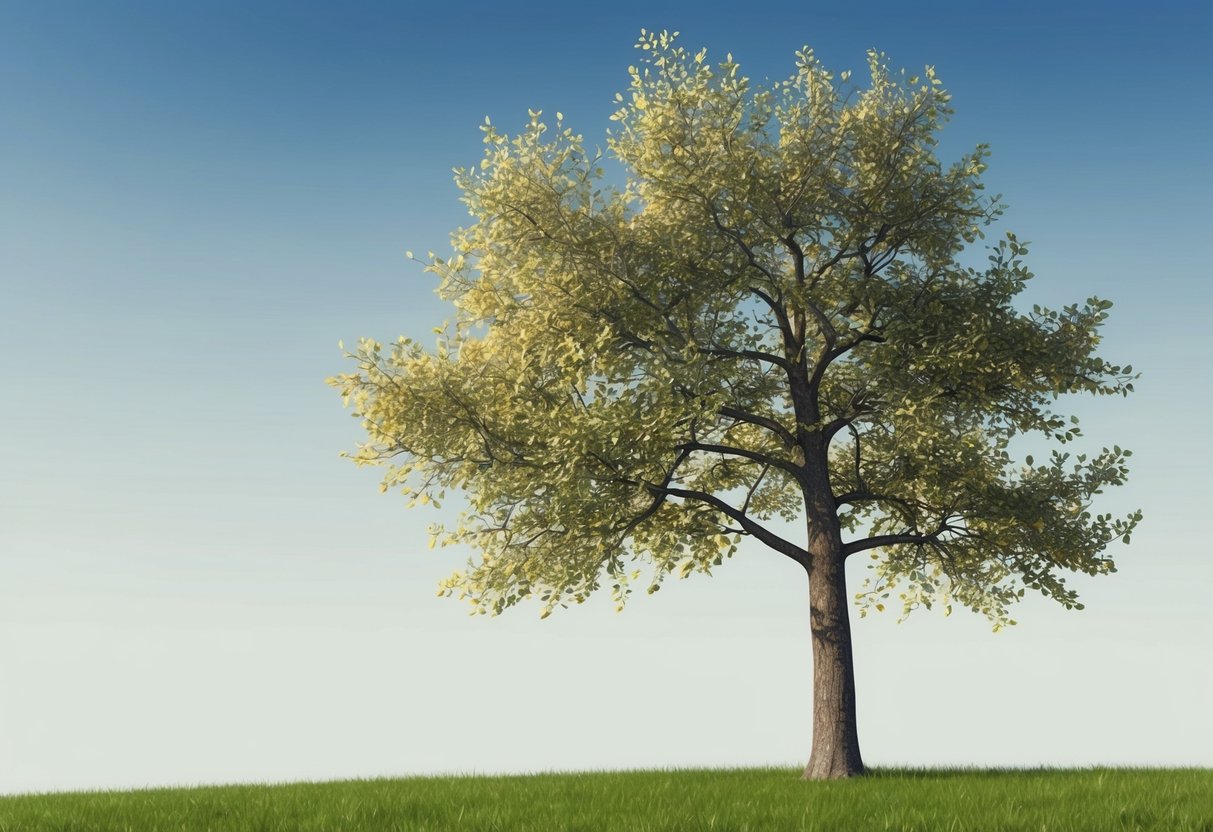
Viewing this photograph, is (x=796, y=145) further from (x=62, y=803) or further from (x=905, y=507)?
(x=62, y=803)

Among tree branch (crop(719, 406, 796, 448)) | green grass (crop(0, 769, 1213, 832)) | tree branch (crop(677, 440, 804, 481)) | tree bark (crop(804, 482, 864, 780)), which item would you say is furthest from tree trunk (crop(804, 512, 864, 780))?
tree branch (crop(719, 406, 796, 448))

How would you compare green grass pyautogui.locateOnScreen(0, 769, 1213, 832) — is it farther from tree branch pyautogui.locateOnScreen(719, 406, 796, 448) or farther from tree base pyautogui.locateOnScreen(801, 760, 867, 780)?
tree branch pyautogui.locateOnScreen(719, 406, 796, 448)

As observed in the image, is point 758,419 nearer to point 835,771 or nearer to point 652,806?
point 835,771

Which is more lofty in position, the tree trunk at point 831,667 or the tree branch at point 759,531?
the tree branch at point 759,531

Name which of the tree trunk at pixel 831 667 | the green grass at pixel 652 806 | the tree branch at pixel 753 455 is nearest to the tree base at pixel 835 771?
the tree trunk at pixel 831 667

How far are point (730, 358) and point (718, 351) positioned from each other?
56 cm

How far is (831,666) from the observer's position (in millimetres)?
19234

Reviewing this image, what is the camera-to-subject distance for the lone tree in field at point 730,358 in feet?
61.4

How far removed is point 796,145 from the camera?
19969 millimetres

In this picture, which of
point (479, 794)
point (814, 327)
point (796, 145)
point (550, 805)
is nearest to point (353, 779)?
point (479, 794)

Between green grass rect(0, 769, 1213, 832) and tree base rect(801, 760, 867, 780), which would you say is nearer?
green grass rect(0, 769, 1213, 832)

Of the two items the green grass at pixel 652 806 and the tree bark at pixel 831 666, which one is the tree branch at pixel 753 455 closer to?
the tree bark at pixel 831 666

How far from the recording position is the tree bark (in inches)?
747

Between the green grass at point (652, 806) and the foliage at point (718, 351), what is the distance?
4203 millimetres
